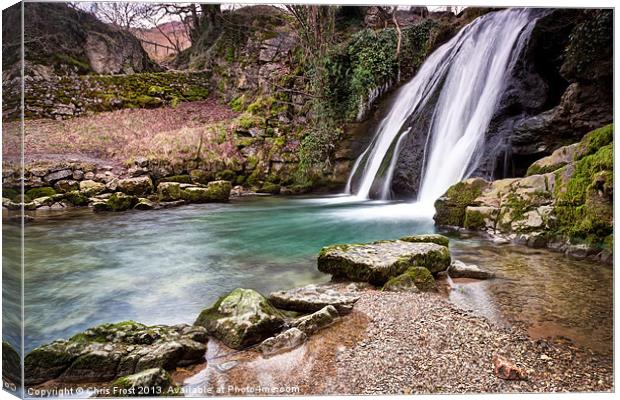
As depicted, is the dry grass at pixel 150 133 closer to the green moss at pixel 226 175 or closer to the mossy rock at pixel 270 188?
the green moss at pixel 226 175

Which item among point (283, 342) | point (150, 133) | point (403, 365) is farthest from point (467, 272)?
point (150, 133)

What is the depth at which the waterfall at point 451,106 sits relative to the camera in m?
3.44

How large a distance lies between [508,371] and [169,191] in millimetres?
2723

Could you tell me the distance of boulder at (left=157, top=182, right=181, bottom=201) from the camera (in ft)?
10.1

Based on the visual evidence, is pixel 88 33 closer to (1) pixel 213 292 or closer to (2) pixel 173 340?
(1) pixel 213 292

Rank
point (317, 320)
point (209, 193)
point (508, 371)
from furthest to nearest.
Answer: point (209, 193)
point (317, 320)
point (508, 371)

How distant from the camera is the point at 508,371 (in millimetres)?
2219

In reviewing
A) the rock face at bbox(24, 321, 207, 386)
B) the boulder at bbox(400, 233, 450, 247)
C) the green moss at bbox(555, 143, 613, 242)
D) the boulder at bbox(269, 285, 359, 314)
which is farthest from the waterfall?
the rock face at bbox(24, 321, 207, 386)

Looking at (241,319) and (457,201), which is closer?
(241,319)

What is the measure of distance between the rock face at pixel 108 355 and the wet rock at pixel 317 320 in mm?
589

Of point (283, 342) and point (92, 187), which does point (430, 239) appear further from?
point (92, 187)

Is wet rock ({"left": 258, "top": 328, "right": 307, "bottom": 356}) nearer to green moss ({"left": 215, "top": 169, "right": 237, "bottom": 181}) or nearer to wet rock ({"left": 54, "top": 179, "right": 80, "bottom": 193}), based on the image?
green moss ({"left": 215, "top": 169, "right": 237, "bottom": 181})

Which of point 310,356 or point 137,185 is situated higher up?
point 137,185

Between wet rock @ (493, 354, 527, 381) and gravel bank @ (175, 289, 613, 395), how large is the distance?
28 millimetres
